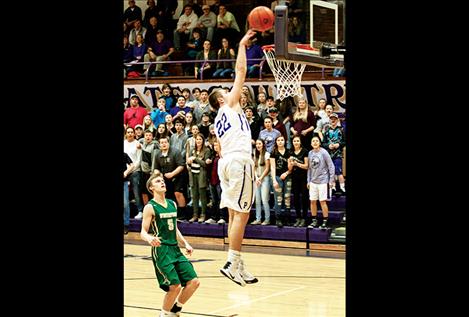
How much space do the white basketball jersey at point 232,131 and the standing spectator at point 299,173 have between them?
451 centimetres

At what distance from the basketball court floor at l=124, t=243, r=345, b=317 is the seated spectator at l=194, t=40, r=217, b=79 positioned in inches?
214

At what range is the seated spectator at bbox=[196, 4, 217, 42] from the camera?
18656mm

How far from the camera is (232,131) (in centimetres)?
882

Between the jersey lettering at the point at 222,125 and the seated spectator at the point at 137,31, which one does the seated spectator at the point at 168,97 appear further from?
the jersey lettering at the point at 222,125

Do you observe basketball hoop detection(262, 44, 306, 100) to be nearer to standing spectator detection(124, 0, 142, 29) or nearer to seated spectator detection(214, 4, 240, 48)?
seated spectator detection(214, 4, 240, 48)

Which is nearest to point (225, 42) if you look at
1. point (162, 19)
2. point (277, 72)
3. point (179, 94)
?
→ point (179, 94)

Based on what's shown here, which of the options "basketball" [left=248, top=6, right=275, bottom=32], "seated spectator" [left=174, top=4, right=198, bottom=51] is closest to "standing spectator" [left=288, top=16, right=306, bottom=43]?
"seated spectator" [left=174, top=4, right=198, bottom=51]

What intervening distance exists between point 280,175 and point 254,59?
4.10 meters

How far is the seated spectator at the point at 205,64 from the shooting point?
17.8m

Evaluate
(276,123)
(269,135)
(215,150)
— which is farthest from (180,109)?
(269,135)

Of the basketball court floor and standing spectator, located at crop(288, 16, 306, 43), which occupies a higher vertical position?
standing spectator, located at crop(288, 16, 306, 43)

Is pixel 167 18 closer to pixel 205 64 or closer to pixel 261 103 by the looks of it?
pixel 205 64
